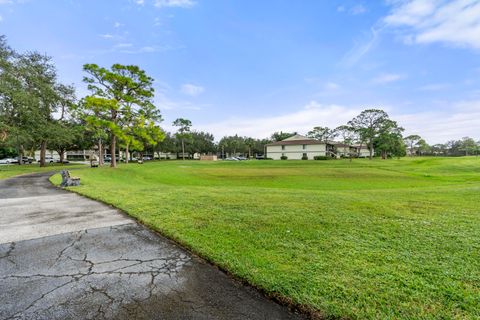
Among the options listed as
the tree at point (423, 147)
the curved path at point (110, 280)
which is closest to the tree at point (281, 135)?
the tree at point (423, 147)

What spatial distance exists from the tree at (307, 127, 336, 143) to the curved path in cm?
6878

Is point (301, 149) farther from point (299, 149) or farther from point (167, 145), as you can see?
point (167, 145)

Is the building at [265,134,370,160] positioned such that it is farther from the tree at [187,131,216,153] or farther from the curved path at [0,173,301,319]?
the curved path at [0,173,301,319]

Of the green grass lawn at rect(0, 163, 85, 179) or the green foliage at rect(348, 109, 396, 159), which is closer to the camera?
the green grass lawn at rect(0, 163, 85, 179)

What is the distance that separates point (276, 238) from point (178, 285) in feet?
6.60

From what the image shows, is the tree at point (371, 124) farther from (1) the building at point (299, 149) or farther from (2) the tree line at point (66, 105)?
(2) the tree line at point (66, 105)

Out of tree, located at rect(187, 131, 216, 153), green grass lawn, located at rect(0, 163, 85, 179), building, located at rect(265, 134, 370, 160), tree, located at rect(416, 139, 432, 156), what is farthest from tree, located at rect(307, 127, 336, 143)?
green grass lawn, located at rect(0, 163, 85, 179)

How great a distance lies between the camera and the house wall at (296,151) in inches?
2452

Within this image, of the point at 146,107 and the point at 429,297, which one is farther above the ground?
the point at 146,107

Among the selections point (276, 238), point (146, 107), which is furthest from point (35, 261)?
point (146, 107)

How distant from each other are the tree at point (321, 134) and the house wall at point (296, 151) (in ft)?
23.2

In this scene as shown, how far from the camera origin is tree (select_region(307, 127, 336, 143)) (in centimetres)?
6725

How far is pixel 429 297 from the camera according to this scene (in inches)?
98.3

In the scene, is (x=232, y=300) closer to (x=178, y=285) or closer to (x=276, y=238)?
(x=178, y=285)
